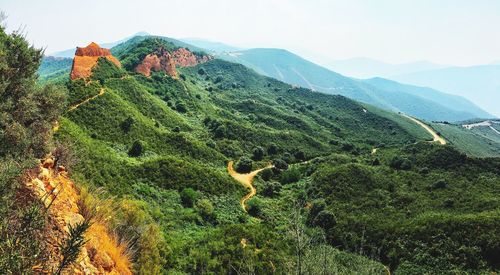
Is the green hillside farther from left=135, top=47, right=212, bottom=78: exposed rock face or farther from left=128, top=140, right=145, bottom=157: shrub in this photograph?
left=135, top=47, right=212, bottom=78: exposed rock face

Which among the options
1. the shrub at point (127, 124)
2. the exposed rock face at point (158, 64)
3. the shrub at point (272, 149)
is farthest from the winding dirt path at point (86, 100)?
the shrub at point (272, 149)

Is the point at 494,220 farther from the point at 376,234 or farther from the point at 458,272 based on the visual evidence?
the point at 376,234

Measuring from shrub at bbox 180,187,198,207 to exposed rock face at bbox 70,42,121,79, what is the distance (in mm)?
33967

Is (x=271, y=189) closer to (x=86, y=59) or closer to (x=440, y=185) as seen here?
(x=440, y=185)

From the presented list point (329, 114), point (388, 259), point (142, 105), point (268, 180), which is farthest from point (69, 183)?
point (329, 114)

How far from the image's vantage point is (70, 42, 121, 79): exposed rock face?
60.3 meters

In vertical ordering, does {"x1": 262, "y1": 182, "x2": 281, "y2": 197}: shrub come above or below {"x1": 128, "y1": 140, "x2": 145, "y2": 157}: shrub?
below

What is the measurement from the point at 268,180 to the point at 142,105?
97.0 ft

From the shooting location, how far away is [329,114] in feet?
401

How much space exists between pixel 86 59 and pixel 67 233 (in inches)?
2522

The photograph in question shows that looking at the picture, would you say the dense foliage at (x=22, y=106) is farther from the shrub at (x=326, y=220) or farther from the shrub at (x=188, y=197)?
the shrub at (x=326, y=220)

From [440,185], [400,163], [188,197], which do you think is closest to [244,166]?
[188,197]

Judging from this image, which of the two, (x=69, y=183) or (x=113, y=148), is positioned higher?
(x=69, y=183)

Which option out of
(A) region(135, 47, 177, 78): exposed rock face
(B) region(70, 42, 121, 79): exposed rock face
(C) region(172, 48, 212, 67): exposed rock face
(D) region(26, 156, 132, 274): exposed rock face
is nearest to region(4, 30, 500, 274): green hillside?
(D) region(26, 156, 132, 274): exposed rock face
